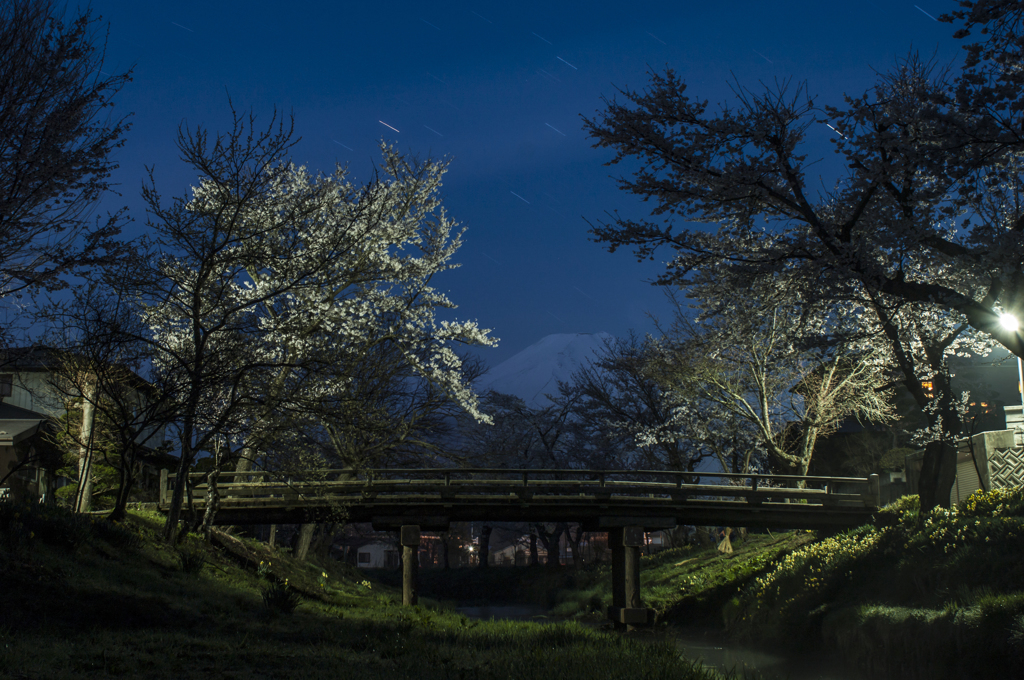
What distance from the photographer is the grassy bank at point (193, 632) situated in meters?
8.07

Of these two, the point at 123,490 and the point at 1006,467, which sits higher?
the point at 1006,467

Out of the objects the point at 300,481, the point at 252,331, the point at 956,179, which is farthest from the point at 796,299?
the point at 300,481

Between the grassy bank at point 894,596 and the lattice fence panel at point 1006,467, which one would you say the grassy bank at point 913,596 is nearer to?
the grassy bank at point 894,596

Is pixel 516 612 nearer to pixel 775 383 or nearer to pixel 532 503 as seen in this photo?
pixel 532 503

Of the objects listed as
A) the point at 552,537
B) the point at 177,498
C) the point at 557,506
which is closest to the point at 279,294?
the point at 177,498

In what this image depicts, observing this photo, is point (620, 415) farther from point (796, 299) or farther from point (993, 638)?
point (993, 638)

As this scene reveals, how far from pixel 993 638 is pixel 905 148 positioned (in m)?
7.04

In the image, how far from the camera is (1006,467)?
18422mm

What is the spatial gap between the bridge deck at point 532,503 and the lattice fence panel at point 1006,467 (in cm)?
494

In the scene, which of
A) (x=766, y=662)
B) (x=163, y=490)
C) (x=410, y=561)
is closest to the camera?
(x=766, y=662)

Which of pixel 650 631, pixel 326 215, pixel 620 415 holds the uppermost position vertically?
pixel 326 215

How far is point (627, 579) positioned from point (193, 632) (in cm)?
1435

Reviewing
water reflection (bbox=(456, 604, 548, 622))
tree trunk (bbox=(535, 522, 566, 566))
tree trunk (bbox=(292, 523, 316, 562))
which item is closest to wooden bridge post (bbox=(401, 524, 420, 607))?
tree trunk (bbox=(292, 523, 316, 562))

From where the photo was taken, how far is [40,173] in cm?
914
